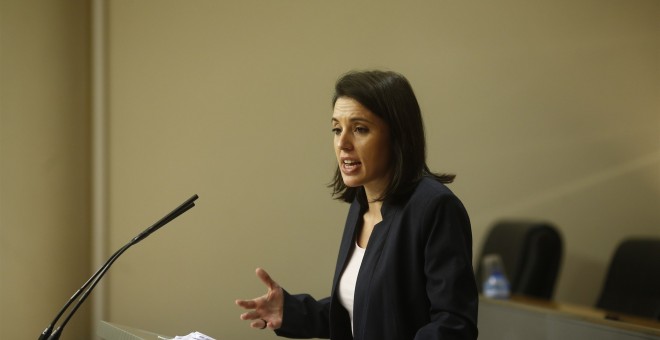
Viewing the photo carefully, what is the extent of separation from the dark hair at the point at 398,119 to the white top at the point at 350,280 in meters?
0.19

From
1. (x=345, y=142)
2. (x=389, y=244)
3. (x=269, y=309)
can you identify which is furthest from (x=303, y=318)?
(x=345, y=142)

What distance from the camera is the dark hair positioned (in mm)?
1463

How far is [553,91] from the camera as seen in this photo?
4129mm

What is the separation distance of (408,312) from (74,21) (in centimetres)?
185

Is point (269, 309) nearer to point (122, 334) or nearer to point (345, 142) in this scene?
point (122, 334)

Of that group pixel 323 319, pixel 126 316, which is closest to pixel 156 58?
pixel 126 316

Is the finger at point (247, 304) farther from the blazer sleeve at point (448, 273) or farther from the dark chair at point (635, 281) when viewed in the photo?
the dark chair at point (635, 281)

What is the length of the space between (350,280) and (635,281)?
7.51 ft

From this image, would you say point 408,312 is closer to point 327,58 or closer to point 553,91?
point 327,58

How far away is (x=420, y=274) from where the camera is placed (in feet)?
4.50

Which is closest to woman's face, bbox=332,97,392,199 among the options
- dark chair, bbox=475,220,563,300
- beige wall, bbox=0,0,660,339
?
beige wall, bbox=0,0,660,339

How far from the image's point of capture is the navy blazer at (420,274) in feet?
4.22

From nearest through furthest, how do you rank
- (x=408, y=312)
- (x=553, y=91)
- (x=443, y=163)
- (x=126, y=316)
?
(x=408, y=312) → (x=126, y=316) → (x=443, y=163) → (x=553, y=91)

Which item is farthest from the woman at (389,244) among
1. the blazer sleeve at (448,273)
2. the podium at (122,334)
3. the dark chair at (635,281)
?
the dark chair at (635,281)
